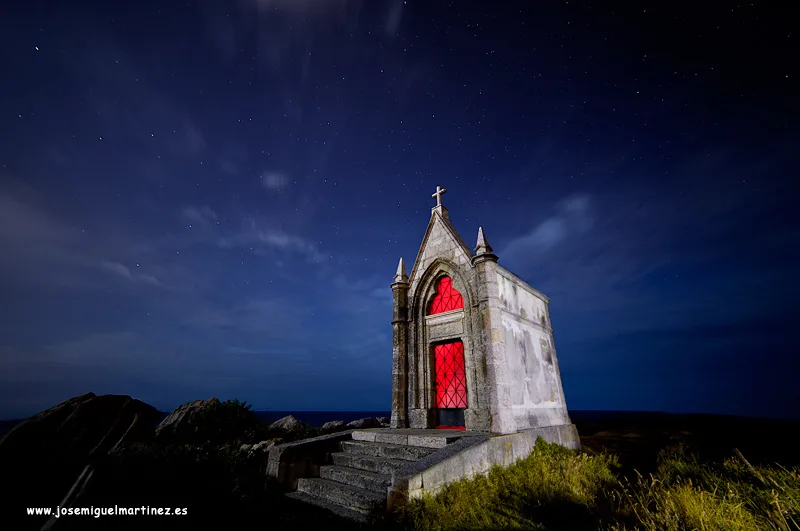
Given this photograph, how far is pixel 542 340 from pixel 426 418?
15.6 ft

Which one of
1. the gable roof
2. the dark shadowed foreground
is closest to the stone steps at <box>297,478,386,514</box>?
the dark shadowed foreground

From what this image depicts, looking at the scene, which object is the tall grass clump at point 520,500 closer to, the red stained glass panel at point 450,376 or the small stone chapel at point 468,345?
the small stone chapel at point 468,345

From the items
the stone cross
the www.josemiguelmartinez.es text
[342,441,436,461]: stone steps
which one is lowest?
[342,441,436,461]: stone steps

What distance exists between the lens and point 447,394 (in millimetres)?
9820

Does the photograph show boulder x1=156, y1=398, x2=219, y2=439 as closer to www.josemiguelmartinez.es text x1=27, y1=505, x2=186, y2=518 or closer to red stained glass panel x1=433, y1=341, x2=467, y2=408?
red stained glass panel x1=433, y1=341, x2=467, y2=408

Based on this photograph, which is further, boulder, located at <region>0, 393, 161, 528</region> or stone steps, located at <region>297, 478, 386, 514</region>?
stone steps, located at <region>297, 478, 386, 514</region>

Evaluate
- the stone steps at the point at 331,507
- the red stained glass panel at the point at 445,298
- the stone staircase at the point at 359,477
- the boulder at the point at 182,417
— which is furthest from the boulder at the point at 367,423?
the stone steps at the point at 331,507

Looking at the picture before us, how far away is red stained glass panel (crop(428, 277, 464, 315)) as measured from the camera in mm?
10262

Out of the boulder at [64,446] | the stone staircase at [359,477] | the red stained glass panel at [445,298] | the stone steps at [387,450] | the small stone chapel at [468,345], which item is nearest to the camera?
the boulder at [64,446]

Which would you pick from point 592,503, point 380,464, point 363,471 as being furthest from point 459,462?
point 592,503

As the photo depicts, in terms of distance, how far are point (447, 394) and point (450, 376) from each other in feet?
1.73

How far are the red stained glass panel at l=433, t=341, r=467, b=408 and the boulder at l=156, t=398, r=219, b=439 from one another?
8.61m

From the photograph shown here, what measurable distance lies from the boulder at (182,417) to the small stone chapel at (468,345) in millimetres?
7621

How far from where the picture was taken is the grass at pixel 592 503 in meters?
4.28
